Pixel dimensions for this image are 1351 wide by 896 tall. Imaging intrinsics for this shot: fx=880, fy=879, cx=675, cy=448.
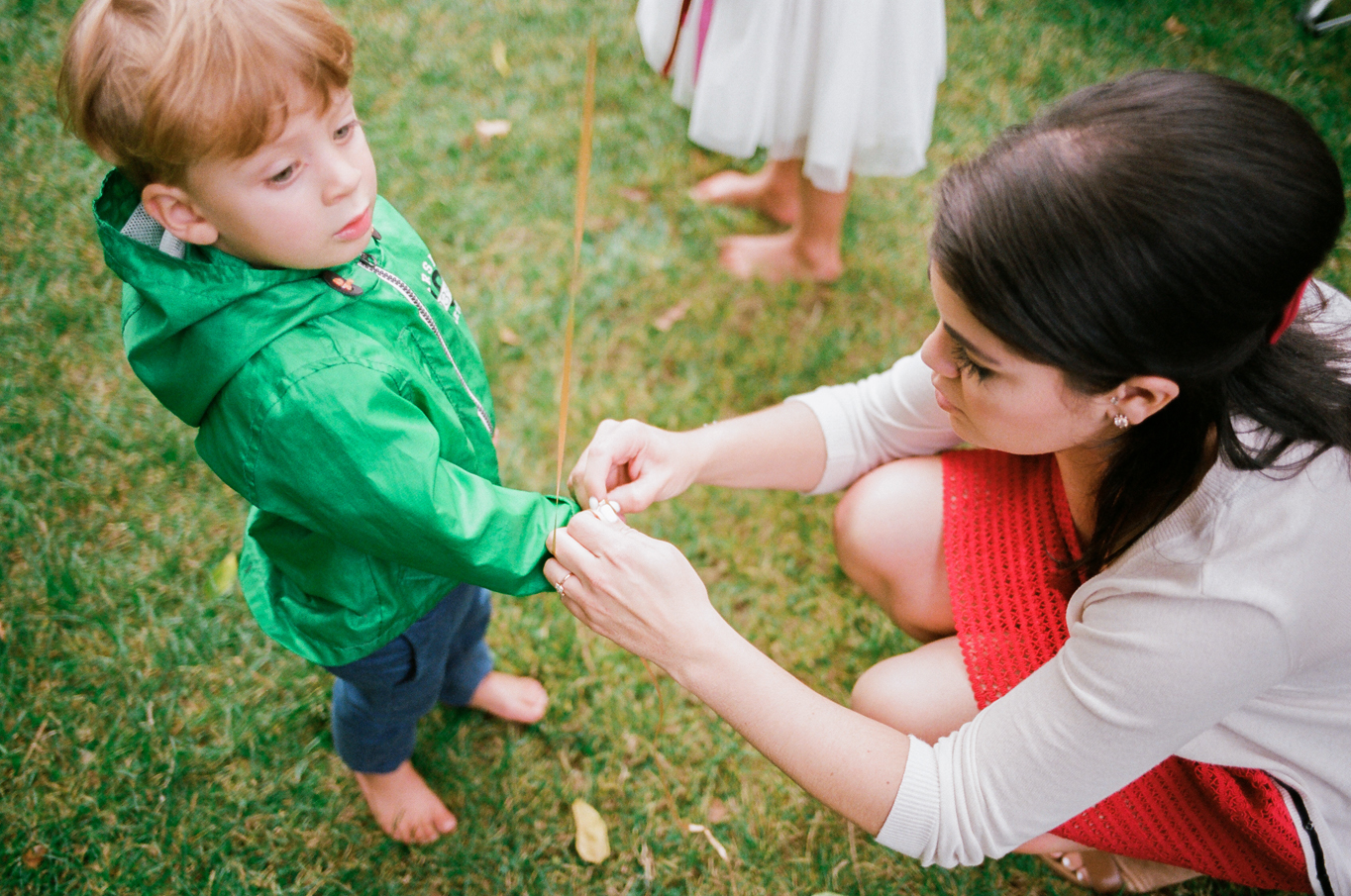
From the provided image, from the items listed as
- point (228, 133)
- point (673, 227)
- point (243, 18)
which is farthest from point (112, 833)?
point (673, 227)

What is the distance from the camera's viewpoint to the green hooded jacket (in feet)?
3.55

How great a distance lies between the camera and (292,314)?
1.12m

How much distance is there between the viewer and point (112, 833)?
5.63 feet

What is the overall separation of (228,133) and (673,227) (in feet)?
6.15

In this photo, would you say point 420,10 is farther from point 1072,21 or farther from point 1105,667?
point 1105,667

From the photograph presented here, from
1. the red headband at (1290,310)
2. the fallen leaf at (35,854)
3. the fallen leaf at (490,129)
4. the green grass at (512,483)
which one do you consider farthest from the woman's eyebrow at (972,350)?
the fallen leaf at (490,129)

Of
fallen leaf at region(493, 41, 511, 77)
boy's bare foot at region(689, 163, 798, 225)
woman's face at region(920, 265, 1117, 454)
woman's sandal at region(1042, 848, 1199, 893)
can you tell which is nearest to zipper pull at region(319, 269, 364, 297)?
woman's face at region(920, 265, 1117, 454)

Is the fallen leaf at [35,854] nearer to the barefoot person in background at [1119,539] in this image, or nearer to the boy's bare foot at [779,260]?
the barefoot person in background at [1119,539]

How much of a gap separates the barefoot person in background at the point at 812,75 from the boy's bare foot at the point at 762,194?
34 centimetres

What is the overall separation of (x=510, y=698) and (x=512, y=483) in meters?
0.57

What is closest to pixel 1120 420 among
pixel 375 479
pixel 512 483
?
pixel 375 479

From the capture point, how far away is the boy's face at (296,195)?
1044 mm

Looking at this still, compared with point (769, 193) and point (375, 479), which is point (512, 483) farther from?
point (769, 193)

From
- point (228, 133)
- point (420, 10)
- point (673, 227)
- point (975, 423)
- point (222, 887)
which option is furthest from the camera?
point (420, 10)
